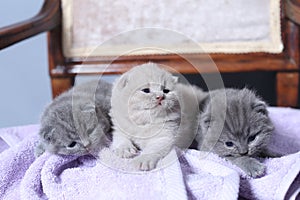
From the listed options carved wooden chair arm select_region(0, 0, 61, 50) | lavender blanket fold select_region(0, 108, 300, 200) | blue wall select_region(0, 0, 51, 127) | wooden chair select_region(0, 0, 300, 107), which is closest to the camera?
lavender blanket fold select_region(0, 108, 300, 200)

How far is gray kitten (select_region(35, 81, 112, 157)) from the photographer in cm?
70

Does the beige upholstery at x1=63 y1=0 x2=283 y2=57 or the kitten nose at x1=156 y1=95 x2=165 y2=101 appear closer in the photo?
the kitten nose at x1=156 y1=95 x2=165 y2=101

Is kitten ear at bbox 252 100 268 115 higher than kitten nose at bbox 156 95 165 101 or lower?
lower

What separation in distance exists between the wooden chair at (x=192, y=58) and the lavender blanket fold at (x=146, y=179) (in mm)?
470

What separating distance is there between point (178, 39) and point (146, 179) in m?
0.61

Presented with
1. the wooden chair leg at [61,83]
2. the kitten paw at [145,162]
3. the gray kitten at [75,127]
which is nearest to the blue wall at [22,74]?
the wooden chair leg at [61,83]

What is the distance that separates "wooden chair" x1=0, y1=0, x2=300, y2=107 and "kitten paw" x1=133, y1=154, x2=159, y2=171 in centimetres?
51

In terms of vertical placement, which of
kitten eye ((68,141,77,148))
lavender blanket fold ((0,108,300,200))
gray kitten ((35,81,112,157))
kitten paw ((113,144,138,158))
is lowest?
lavender blanket fold ((0,108,300,200))

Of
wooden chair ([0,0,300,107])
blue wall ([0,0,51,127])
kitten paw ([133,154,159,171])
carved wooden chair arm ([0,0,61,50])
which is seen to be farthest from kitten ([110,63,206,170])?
blue wall ([0,0,51,127])

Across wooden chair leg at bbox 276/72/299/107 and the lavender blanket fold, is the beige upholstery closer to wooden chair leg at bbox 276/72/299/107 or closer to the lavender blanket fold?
wooden chair leg at bbox 276/72/299/107

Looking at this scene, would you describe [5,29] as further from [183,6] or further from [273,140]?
[273,140]

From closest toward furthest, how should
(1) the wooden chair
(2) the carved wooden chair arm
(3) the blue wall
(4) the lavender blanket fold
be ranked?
(4) the lavender blanket fold, (2) the carved wooden chair arm, (1) the wooden chair, (3) the blue wall

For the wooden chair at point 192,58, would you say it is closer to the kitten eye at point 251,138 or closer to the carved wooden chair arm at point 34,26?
the carved wooden chair arm at point 34,26

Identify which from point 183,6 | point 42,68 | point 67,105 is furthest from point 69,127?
point 42,68
